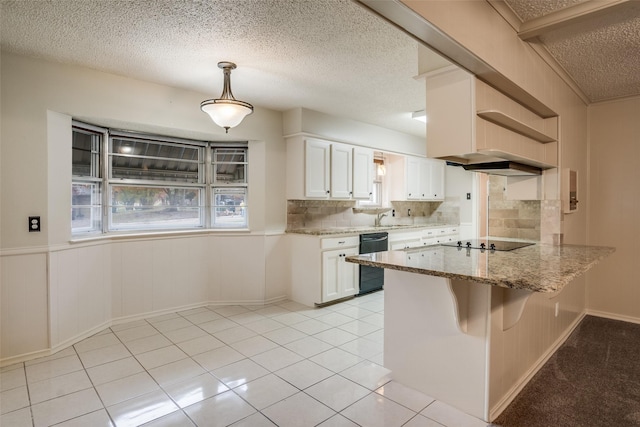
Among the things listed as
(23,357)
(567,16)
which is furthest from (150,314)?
(567,16)

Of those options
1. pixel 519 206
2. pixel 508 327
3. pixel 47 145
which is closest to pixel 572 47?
pixel 519 206

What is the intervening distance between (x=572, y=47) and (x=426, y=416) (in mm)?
2654

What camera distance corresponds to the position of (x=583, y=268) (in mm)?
1835

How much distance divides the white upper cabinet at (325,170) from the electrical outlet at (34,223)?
8.27 ft

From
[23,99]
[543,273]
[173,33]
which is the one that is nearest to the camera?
[543,273]

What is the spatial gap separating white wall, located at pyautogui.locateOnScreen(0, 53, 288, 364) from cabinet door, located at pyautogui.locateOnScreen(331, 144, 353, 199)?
0.68 metres

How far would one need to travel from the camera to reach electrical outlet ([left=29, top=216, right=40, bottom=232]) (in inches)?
110

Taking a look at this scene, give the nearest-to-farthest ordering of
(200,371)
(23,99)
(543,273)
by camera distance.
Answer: (543,273) < (200,371) < (23,99)

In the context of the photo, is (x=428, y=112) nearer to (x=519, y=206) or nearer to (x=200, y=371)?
(x=519, y=206)

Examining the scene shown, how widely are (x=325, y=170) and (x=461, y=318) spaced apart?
9.33 ft

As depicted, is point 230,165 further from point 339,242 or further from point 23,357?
point 23,357

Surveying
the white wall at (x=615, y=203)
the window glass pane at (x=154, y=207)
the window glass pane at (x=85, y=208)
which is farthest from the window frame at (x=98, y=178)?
the white wall at (x=615, y=203)

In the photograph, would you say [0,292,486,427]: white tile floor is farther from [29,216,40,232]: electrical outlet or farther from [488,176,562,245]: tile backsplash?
[488,176,562,245]: tile backsplash

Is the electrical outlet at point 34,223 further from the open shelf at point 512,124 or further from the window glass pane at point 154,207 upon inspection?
the open shelf at point 512,124
